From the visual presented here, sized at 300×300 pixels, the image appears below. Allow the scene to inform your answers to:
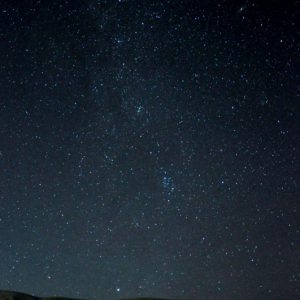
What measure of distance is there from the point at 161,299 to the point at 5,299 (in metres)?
26.4

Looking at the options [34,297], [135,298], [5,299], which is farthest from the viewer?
[135,298]

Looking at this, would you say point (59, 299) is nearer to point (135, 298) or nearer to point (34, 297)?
point (34, 297)

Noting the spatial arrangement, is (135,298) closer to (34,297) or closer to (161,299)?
(161,299)

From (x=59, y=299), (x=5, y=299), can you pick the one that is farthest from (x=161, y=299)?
(x=5, y=299)

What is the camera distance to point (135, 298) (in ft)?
210

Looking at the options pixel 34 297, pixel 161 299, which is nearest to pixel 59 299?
pixel 34 297

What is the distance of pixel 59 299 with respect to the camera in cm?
5666

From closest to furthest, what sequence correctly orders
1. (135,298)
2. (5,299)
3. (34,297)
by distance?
(5,299) < (34,297) < (135,298)

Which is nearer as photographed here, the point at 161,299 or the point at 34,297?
the point at 34,297

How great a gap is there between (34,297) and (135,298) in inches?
652

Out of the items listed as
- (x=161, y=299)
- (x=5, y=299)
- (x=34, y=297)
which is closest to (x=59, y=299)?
(x=34, y=297)

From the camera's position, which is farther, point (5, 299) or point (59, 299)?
point (59, 299)

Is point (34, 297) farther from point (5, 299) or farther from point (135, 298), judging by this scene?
point (135, 298)

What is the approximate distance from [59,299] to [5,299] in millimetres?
11033
